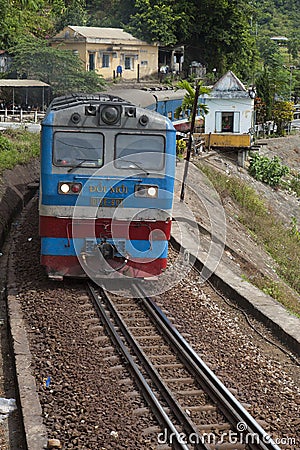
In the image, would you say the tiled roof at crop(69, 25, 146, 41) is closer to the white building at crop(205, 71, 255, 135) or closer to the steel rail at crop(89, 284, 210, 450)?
the white building at crop(205, 71, 255, 135)

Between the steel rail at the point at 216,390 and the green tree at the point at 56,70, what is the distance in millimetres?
30628

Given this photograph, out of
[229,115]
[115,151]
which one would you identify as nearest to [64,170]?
[115,151]

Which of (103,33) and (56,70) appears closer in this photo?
(56,70)

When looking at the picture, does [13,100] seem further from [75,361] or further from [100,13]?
[75,361]

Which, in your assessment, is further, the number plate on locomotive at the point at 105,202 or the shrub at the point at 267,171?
the shrub at the point at 267,171

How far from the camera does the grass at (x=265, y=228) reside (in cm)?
1830

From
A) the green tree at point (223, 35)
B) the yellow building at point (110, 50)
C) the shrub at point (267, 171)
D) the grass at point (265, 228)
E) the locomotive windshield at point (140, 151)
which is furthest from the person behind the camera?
the green tree at point (223, 35)

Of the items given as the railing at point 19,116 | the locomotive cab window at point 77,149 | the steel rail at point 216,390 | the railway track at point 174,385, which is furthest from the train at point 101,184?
the railing at point 19,116

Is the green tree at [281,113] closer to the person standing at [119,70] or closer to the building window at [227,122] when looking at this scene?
the building window at [227,122]

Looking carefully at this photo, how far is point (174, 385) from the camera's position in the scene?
24.0 ft

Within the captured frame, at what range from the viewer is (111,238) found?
10.1 meters

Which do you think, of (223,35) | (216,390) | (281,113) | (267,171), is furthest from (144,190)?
(223,35)

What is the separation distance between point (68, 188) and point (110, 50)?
126ft

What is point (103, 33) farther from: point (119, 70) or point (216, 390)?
point (216, 390)
